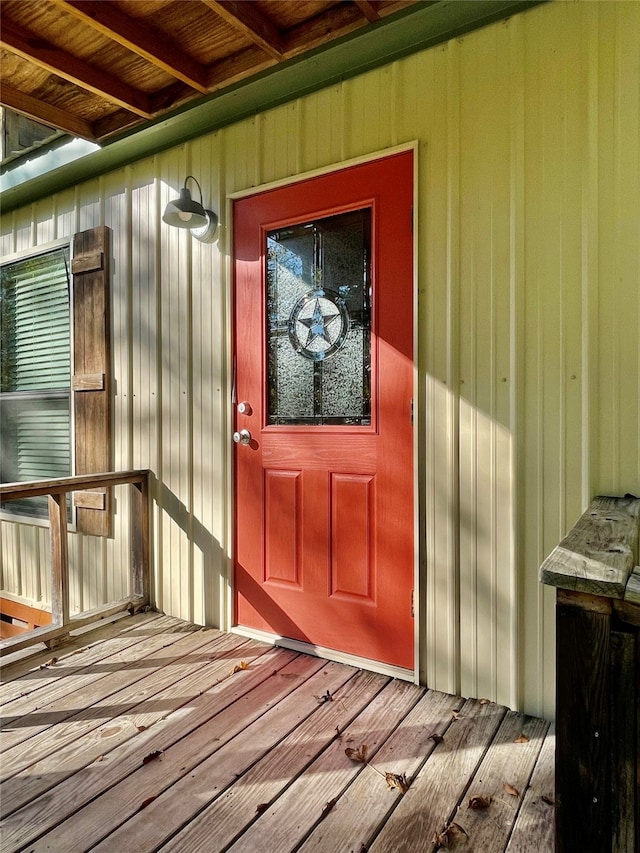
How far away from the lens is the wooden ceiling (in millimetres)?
1905

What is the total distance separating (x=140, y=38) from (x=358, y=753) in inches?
112

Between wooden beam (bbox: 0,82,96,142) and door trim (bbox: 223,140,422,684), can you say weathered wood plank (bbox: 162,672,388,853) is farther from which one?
wooden beam (bbox: 0,82,96,142)

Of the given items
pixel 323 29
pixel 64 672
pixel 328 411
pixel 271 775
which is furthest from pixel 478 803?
pixel 323 29

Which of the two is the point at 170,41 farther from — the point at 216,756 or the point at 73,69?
the point at 216,756

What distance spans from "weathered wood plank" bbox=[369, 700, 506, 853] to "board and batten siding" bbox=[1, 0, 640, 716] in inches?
6.0

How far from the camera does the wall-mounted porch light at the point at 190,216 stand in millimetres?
2418

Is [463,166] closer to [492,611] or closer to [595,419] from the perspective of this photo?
[595,419]

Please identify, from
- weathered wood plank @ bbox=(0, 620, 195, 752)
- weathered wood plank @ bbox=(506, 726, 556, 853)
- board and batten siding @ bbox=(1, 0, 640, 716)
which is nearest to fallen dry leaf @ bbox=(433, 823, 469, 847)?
weathered wood plank @ bbox=(506, 726, 556, 853)

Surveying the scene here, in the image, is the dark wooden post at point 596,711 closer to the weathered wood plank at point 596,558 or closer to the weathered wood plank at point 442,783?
the weathered wood plank at point 596,558

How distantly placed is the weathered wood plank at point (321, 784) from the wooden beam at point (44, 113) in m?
3.24

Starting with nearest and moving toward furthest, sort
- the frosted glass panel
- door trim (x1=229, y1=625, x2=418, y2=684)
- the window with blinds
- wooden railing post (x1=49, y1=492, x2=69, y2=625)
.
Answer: door trim (x1=229, y1=625, x2=418, y2=684), the frosted glass panel, wooden railing post (x1=49, y1=492, x2=69, y2=625), the window with blinds

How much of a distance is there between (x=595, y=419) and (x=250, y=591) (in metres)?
1.73

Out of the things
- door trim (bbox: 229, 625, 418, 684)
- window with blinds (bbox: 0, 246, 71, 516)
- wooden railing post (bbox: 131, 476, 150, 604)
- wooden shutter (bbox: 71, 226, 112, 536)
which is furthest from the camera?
window with blinds (bbox: 0, 246, 71, 516)

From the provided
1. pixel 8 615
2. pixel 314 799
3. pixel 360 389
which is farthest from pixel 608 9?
pixel 8 615
